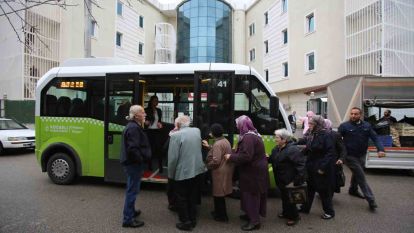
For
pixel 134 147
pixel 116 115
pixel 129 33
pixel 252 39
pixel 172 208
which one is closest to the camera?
pixel 134 147

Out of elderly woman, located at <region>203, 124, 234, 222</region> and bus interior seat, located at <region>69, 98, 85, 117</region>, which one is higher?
bus interior seat, located at <region>69, 98, 85, 117</region>

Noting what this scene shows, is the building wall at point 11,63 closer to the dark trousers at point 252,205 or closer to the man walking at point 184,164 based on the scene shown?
the man walking at point 184,164

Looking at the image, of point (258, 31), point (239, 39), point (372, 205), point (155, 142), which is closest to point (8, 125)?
point (155, 142)

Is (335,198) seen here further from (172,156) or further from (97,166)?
(97,166)

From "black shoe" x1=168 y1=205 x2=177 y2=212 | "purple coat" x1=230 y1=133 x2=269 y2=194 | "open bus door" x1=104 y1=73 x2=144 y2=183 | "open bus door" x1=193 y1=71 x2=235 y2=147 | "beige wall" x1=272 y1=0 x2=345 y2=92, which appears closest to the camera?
"purple coat" x1=230 y1=133 x2=269 y2=194

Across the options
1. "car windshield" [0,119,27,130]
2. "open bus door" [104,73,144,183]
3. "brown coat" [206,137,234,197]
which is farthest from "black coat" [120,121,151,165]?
"car windshield" [0,119,27,130]

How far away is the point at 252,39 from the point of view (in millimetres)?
35906

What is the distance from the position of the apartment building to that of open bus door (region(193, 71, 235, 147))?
668cm

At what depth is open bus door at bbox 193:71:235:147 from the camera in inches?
262

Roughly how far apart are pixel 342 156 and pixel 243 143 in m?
2.02

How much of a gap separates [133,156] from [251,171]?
178cm

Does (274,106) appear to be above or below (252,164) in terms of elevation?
above

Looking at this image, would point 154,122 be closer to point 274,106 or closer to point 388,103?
point 274,106

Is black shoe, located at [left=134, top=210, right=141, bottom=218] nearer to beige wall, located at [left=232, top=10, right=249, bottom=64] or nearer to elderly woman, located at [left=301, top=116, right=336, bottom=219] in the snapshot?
elderly woman, located at [left=301, top=116, right=336, bottom=219]
